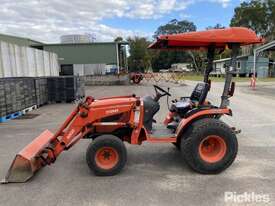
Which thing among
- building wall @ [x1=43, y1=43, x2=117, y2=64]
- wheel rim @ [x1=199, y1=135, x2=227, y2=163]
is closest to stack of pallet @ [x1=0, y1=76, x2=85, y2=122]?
wheel rim @ [x1=199, y1=135, x2=227, y2=163]

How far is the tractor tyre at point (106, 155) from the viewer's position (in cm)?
435

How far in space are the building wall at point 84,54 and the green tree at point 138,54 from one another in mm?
19993

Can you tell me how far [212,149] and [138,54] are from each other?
49.6 m

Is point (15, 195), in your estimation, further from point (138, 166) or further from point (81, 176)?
point (138, 166)

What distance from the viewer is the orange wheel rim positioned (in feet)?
14.5

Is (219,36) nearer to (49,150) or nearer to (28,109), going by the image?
(49,150)

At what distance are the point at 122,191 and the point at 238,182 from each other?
163cm

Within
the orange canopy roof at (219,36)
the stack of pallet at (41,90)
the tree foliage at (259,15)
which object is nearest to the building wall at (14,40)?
the stack of pallet at (41,90)

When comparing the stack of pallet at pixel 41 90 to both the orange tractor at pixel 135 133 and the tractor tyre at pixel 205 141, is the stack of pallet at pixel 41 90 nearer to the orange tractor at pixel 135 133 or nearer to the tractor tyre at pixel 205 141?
the orange tractor at pixel 135 133

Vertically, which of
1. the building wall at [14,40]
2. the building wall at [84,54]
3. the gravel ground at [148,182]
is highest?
the building wall at [14,40]

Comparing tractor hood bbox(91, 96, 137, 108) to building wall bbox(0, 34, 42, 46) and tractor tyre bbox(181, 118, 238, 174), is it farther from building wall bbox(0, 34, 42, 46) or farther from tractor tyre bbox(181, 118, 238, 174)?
building wall bbox(0, 34, 42, 46)

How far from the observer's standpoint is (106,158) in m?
4.48

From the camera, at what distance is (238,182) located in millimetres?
4125

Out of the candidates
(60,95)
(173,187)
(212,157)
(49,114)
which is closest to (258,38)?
(212,157)
